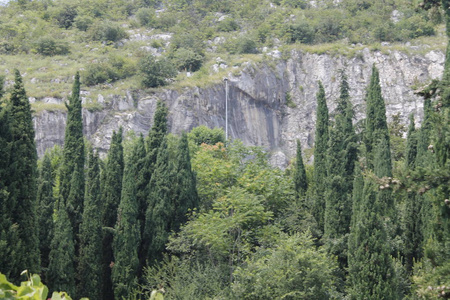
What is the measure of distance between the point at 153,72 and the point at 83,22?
22.0 metres

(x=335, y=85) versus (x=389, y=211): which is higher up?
(x=335, y=85)

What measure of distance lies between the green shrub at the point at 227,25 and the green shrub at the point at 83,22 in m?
15.4

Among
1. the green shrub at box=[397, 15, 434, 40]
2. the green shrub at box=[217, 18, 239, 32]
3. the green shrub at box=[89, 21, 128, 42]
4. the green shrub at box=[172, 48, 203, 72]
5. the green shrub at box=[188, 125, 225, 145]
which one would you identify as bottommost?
the green shrub at box=[188, 125, 225, 145]

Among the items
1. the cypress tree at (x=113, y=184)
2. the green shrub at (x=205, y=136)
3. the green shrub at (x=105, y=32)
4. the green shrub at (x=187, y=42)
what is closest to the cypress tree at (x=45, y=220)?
the cypress tree at (x=113, y=184)

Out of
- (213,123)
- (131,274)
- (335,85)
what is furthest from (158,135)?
(335,85)

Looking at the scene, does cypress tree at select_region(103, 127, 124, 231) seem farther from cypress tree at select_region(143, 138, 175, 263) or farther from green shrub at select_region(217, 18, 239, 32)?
→ green shrub at select_region(217, 18, 239, 32)

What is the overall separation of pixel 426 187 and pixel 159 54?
43.8 meters

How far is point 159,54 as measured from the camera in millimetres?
49375

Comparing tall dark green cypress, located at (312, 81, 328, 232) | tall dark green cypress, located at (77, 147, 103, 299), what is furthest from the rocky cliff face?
tall dark green cypress, located at (77, 147, 103, 299)

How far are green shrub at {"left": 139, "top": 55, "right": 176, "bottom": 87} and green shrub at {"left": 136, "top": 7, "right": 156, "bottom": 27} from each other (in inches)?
829

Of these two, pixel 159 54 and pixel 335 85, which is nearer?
pixel 335 85

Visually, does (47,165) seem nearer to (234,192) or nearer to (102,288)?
(102,288)

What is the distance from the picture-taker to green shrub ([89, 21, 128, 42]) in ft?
172

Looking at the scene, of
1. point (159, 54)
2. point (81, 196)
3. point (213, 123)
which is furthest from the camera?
point (159, 54)
